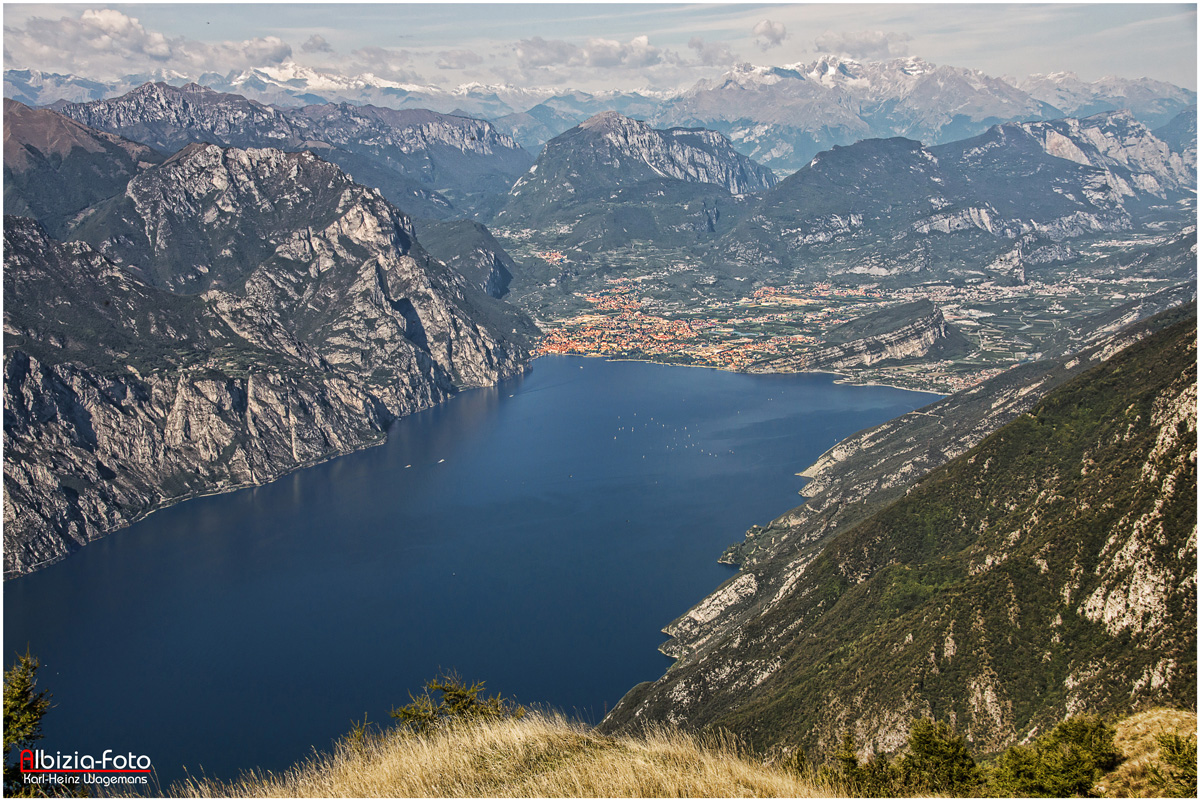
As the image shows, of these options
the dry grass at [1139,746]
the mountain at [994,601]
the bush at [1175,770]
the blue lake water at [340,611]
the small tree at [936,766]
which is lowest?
the blue lake water at [340,611]

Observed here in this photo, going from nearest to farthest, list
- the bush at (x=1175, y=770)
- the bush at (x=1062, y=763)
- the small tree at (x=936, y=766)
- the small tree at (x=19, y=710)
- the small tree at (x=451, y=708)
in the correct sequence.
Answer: the bush at (x=1175, y=770), the small tree at (x=19, y=710), the bush at (x=1062, y=763), the small tree at (x=936, y=766), the small tree at (x=451, y=708)

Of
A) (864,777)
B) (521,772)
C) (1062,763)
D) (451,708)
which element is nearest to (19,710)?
(451,708)

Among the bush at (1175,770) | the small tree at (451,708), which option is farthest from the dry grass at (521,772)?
the bush at (1175,770)

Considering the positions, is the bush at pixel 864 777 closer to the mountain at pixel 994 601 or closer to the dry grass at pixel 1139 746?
the dry grass at pixel 1139 746

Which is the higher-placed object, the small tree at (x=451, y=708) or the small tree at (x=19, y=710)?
the small tree at (x=19, y=710)

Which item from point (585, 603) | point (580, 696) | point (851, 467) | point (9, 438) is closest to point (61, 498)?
point (9, 438)

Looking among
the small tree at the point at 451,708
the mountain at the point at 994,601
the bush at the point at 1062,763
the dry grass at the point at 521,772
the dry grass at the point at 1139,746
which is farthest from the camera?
the mountain at the point at 994,601

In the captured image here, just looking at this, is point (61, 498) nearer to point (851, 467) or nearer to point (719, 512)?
point (719, 512)

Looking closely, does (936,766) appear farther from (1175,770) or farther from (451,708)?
(451,708)
